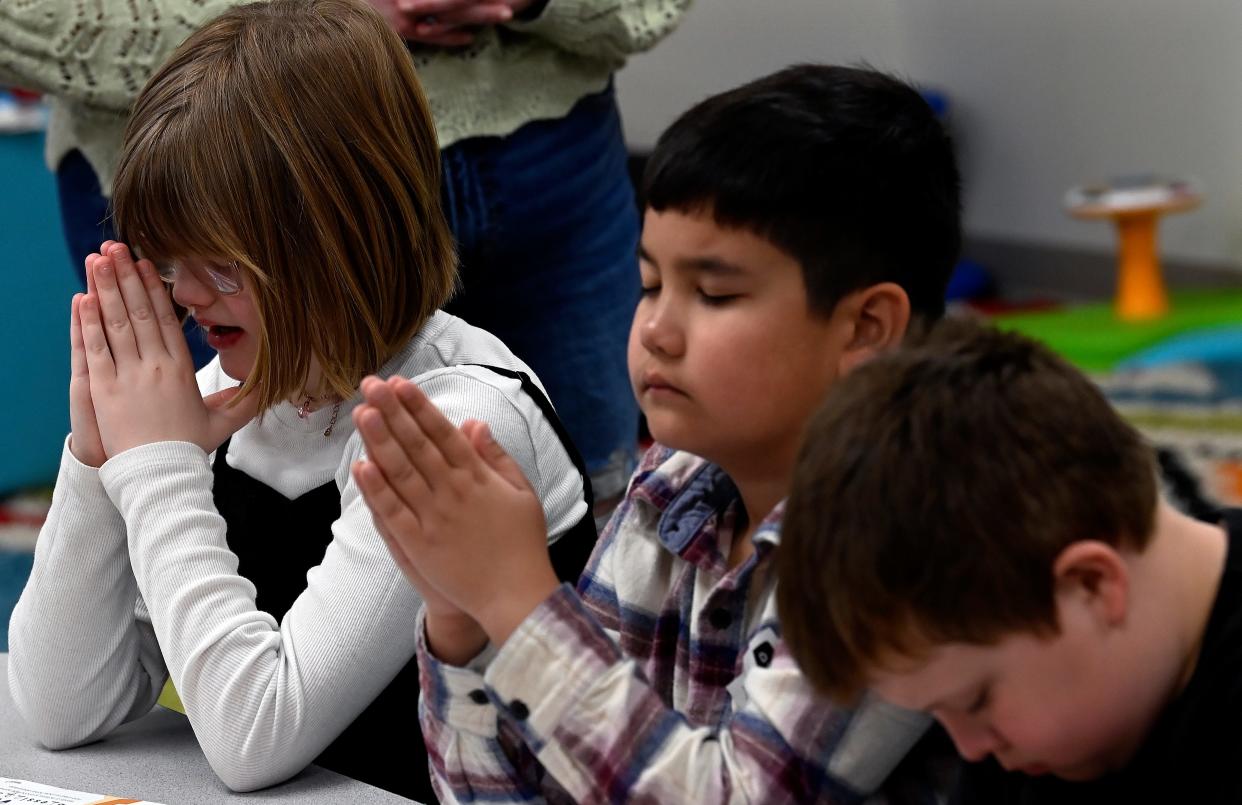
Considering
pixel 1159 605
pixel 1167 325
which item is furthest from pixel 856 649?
pixel 1167 325

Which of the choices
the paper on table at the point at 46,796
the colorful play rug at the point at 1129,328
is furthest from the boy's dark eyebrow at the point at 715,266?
the colorful play rug at the point at 1129,328

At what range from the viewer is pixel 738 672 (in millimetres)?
918

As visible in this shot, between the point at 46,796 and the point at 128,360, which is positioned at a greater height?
the point at 128,360

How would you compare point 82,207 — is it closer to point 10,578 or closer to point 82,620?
point 82,620

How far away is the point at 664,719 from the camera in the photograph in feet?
2.72

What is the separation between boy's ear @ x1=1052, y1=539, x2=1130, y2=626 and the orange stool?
135 inches

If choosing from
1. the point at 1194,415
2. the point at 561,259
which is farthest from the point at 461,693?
the point at 1194,415

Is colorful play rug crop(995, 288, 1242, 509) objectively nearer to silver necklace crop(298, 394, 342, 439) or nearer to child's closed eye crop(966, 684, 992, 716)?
silver necklace crop(298, 394, 342, 439)

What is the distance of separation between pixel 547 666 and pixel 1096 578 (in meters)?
0.29

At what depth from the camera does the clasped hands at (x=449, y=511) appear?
84 centimetres

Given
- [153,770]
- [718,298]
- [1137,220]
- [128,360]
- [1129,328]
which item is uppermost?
[718,298]

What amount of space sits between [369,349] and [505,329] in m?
0.36

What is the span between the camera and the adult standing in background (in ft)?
4.72

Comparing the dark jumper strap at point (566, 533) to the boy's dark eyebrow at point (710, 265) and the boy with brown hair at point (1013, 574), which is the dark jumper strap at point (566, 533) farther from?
the boy with brown hair at point (1013, 574)
